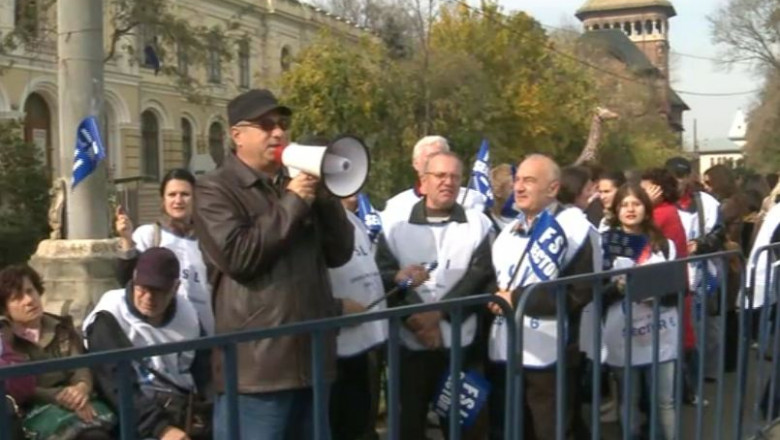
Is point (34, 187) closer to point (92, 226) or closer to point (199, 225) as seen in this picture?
point (92, 226)

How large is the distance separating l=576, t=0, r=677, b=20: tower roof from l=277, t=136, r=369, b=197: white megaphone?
116956 millimetres

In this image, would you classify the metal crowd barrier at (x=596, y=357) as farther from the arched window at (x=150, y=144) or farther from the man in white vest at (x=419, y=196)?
the arched window at (x=150, y=144)

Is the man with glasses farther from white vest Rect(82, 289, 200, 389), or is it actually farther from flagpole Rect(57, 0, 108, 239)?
flagpole Rect(57, 0, 108, 239)

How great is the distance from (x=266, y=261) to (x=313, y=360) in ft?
1.25

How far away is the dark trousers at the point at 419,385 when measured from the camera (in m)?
4.67

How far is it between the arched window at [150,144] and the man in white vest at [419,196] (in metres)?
32.1

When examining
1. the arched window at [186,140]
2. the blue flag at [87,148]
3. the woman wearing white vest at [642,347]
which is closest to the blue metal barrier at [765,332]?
the woman wearing white vest at [642,347]

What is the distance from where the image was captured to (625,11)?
390 ft

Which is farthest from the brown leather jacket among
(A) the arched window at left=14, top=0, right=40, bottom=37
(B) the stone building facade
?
(B) the stone building facade

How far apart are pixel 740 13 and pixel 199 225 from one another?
154 feet

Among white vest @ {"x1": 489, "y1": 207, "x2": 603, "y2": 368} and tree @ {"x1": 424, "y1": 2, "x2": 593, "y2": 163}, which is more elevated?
tree @ {"x1": 424, "y1": 2, "x2": 593, "y2": 163}

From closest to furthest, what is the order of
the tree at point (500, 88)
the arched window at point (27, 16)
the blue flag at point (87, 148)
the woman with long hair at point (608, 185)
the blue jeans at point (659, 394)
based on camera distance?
the blue jeans at point (659, 394)
the woman with long hair at point (608, 185)
the blue flag at point (87, 148)
the arched window at point (27, 16)
the tree at point (500, 88)

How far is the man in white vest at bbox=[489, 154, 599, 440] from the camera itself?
14.5 feet

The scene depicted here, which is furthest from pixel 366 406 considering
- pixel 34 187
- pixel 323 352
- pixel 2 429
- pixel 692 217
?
pixel 34 187
